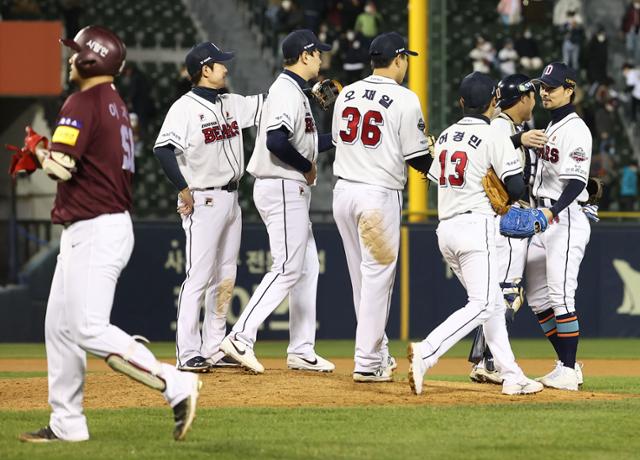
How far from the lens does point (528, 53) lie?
22.0 m

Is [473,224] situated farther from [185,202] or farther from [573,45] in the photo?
[573,45]

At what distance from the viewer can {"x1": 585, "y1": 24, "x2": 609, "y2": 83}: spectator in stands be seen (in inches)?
846

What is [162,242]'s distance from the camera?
13781mm

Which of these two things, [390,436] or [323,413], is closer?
[390,436]

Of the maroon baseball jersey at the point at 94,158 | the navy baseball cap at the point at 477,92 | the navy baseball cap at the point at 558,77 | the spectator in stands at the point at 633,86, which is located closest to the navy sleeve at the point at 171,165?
the navy baseball cap at the point at 477,92

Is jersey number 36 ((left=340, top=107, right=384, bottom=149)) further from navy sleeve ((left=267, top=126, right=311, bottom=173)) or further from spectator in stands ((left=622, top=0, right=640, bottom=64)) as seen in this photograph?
spectator in stands ((left=622, top=0, right=640, bottom=64))

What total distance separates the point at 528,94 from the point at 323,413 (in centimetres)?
272

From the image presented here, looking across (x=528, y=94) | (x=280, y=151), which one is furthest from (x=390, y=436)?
(x=528, y=94)

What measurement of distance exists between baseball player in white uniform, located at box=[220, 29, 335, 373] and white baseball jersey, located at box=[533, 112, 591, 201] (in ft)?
4.77

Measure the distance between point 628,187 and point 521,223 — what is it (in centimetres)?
1176

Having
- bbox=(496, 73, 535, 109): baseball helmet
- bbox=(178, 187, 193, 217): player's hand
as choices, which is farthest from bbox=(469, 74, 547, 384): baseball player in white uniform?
bbox=(178, 187, 193, 217): player's hand

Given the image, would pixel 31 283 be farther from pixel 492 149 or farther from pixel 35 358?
pixel 492 149

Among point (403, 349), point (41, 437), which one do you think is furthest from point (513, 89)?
point (403, 349)

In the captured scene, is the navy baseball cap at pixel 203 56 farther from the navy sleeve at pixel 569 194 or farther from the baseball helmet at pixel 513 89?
the navy sleeve at pixel 569 194
